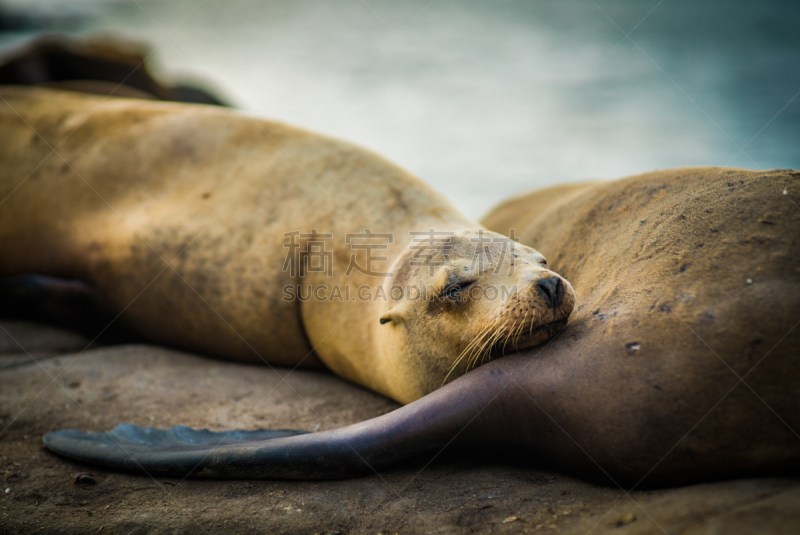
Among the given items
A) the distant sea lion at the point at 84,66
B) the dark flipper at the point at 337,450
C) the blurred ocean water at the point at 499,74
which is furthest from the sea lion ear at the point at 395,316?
the distant sea lion at the point at 84,66

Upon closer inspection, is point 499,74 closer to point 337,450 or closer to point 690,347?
point 690,347

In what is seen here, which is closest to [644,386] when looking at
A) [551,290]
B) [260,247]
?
[551,290]

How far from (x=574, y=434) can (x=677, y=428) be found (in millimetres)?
326

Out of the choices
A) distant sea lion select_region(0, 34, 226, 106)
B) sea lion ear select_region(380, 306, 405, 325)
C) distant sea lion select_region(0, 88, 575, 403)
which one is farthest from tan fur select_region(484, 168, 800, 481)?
distant sea lion select_region(0, 34, 226, 106)

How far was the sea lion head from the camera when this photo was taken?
2.03m

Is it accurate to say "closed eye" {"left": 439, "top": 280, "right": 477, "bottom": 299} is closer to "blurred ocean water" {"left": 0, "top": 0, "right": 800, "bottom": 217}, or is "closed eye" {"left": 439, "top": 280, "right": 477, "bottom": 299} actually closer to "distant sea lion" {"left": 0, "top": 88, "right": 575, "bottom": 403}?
"distant sea lion" {"left": 0, "top": 88, "right": 575, "bottom": 403}

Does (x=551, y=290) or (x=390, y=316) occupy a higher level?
(x=551, y=290)

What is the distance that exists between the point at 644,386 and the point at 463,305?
773 mm

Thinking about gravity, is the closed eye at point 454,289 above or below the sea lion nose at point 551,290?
below

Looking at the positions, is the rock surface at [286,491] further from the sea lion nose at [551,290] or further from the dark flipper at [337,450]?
the sea lion nose at [551,290]

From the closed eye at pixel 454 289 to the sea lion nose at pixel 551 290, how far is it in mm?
313

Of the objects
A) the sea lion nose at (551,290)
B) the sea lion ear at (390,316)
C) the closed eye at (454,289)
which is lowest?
the sea lion ear at (390,316)

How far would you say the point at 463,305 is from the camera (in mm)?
2229

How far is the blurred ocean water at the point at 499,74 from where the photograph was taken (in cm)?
775
